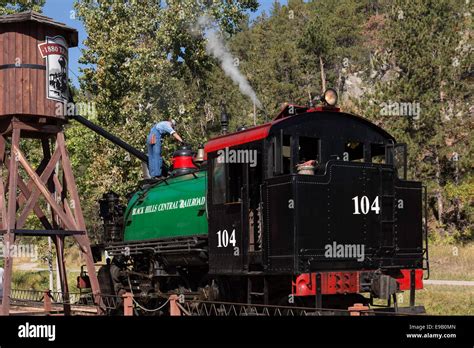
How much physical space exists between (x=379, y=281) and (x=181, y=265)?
4.77 meters

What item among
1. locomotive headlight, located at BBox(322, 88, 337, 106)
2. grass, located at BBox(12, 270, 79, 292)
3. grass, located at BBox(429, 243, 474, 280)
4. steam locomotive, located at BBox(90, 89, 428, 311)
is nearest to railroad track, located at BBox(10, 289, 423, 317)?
steam locomotive, located at BBox(90, 89, 428, 311)

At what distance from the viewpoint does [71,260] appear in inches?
2110

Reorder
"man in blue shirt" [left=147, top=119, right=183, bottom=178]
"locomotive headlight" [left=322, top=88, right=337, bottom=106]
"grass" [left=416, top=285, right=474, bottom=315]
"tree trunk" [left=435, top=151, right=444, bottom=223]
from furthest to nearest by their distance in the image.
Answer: "tree trunk" [left=435, top=151, right=444, bottom=223]
"grass" [left=416, top=285, right=474, bottom=315]
"man in blue shirt" [left=147, top=119, right=183, bottom=178]
"locomotive headlight" [left=322, top=88, right=337, bottom=106]

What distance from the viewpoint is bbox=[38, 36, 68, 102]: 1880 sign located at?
16.7m

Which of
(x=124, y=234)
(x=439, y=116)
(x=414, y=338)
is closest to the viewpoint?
(x=414, y=338)

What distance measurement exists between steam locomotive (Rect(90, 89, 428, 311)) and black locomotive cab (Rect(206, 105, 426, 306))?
18 mm

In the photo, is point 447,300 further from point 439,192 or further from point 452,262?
point 439,192

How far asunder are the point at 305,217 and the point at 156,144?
7166mm

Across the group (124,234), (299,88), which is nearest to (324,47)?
(299,88)

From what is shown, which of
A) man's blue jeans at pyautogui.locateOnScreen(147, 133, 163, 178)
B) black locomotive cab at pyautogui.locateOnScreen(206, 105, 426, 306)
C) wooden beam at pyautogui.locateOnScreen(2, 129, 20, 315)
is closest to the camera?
black locomotive cab at pyautogui.locateOnScreen(206, 105, 426, 306)

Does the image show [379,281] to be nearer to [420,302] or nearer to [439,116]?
[420,302]

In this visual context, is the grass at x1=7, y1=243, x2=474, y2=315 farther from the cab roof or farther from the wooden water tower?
the wooden water tower

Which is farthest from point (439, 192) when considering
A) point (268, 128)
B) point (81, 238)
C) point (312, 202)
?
point (312, 202)

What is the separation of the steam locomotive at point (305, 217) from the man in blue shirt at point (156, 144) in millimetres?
3195
